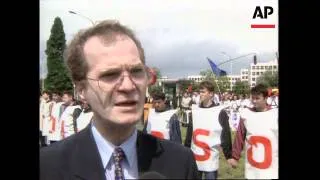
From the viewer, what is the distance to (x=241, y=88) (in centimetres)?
183

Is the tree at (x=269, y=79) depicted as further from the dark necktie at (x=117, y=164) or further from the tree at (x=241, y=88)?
the dark necktie at (x=117, y=164)

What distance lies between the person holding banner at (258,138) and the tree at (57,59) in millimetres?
636

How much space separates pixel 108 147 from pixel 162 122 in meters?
0.22

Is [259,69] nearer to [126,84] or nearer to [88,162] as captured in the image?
[126,84]

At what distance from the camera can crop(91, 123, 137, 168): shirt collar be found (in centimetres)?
169

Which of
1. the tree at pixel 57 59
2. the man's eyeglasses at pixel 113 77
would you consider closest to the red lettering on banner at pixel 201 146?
the man's eyeglasses at pixel 113 77

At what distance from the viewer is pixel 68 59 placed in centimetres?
173

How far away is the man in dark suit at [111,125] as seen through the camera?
1634 millimetres

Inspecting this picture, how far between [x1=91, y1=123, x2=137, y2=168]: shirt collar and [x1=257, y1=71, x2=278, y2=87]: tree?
0.50 metres

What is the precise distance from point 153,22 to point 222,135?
48cm

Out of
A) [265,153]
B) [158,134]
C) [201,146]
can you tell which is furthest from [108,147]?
[265,153]

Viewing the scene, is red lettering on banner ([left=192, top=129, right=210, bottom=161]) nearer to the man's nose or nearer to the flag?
the flag
